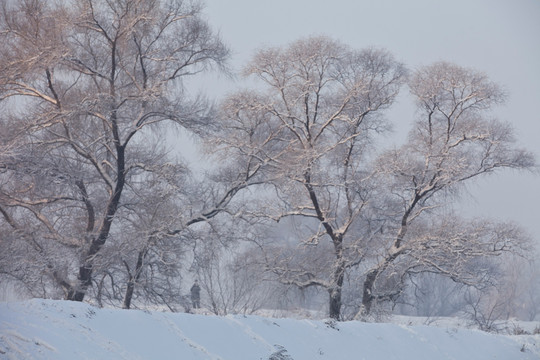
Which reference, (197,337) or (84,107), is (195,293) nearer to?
(84,107)

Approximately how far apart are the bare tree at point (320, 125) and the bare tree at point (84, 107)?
1.92 m

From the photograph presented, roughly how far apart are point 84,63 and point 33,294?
259 inches

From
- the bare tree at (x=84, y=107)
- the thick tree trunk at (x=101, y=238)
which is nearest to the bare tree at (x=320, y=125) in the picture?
the bare tree at (x=84, y=107)

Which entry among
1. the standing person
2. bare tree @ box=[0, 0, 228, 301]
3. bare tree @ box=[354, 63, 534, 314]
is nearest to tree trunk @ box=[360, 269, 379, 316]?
bare tree @ box=[354, 63, 534, 314]

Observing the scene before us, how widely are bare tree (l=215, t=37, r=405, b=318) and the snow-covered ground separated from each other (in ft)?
27.5

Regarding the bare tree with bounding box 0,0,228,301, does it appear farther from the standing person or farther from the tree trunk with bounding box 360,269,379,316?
the tree trunk with bounding box 360,269,379,316

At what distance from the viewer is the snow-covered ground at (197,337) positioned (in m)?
7.04

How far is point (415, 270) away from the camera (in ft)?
67.3

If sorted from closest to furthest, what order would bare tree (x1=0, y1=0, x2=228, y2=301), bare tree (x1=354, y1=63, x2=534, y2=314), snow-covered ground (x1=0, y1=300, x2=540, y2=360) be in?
snow-covered ground (x1=0, y1=300, x2=540, y2=360)
bare tree (x1=0, y1=0, x2=228, y2=301)
bare tree (x1=354, y1=63, x2=534, y2=314)

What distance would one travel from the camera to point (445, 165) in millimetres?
19453

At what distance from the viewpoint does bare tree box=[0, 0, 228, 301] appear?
16.6 metres

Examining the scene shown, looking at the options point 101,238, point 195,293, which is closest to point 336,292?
point 195,293

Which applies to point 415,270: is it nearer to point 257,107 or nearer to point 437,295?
point 257,107

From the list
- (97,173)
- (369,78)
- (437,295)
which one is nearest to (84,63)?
(97,173)
